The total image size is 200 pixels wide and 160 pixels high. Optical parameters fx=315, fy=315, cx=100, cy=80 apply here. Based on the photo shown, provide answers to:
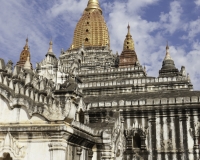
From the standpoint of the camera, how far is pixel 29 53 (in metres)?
74.1

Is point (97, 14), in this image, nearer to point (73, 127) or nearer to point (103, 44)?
point (103, 44)

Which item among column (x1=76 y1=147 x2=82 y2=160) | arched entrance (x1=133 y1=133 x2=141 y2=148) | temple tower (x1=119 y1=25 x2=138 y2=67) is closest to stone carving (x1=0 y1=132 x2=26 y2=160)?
column (x1=76 y1=147 x2=82 y2=160)

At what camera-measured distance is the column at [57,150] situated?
11570 mm

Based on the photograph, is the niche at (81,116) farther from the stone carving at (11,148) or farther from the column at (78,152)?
the stone carving at (11,148)

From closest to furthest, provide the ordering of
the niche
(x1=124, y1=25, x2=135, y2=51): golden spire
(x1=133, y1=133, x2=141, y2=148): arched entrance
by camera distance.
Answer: the niche
(x1=133, y1=133, x2=141, y2=148): arched entrance
(x1=124, y1=25, x2=135, y2=51): golden spire

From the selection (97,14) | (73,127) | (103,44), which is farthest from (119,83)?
(97,14)

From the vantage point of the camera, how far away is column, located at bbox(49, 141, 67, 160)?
11.6 metres

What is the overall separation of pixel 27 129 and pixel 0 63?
1308 centimetres

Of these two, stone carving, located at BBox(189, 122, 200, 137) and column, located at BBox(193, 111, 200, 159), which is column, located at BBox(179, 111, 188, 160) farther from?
column, located at BBox(193, 111, 200, 159)

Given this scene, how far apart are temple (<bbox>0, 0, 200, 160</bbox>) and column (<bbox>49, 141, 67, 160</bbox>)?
36 millimetres

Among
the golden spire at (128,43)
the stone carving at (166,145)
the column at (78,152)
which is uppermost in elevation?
the golden spire at (128,43)

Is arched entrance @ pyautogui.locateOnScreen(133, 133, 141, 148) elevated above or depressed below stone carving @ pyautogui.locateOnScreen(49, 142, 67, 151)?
above

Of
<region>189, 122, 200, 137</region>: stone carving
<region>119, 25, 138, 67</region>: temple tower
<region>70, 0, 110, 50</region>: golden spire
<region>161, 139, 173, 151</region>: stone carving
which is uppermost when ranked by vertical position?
<region>70, 0, 110, 50</region>: golden spire

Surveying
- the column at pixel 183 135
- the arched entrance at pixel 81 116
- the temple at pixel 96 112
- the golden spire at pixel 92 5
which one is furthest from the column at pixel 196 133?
the golden spire at pixel 92 5
